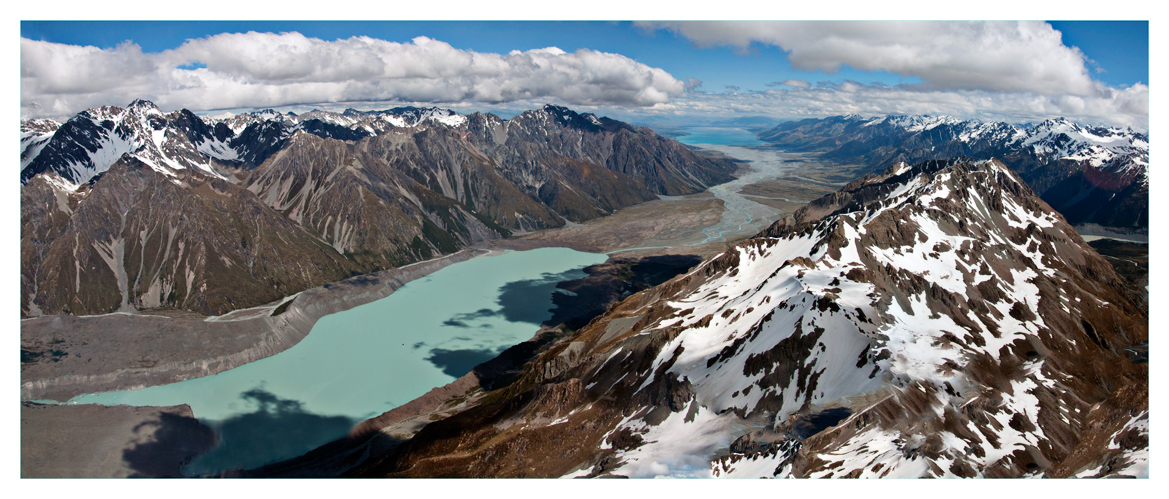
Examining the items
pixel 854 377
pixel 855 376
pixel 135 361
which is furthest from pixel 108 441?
pixel 855 376

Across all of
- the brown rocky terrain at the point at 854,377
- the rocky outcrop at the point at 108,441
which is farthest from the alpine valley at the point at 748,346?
the rocky outcrop at the point at 108,441

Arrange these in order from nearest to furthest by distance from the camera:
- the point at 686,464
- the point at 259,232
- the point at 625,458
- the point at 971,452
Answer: the point at 971,452, the point at 686,464, the point at 625,458, the point at 259,232

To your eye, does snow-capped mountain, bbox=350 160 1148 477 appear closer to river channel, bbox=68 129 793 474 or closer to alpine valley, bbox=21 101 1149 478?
alpine valley, bbox=21 101 1149 478

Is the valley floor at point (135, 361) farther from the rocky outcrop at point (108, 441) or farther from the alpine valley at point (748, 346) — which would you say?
the alpine valley at point (748, 346)

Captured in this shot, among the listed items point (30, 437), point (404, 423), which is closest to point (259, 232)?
point (30, 437)

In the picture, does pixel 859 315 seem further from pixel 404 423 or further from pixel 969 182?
pixel 969 182

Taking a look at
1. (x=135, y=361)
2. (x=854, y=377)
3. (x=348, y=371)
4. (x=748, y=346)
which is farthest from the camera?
(x=348, y=371)

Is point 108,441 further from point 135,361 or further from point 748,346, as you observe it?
point 748,346

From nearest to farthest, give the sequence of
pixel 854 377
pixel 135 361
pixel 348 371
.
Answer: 1. pixel 854 377
2. pixel 135 361
3. pixel 348 371
